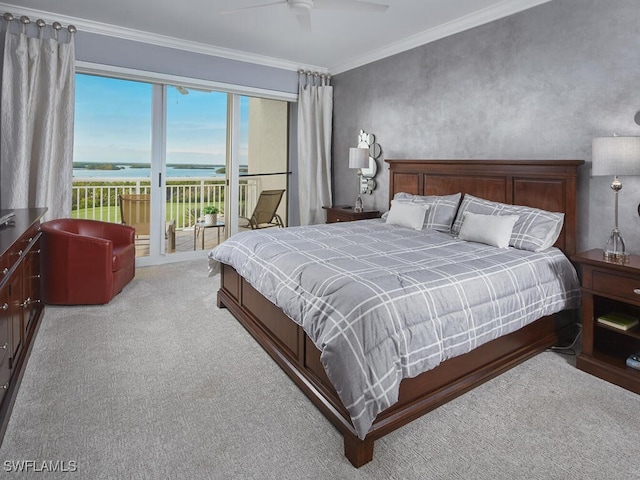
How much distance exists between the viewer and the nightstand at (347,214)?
16.1 ft

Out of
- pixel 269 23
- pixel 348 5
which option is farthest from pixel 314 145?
pixel 348 5

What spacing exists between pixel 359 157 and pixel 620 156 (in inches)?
112

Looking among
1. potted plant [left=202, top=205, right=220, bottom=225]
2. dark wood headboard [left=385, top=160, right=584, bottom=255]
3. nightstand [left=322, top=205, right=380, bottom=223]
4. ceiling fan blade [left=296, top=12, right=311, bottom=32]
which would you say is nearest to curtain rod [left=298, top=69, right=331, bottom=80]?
nightstand [left=322, top=205, right=380, bottom=223]

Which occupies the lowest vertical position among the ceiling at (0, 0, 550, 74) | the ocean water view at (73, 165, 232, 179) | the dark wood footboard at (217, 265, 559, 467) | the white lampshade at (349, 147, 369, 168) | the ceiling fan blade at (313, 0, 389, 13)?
the dark wood footboard at (217, 265, 559, 467)

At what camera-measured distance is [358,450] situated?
5.51ft

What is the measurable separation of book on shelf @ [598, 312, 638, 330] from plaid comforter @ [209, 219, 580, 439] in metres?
0.23

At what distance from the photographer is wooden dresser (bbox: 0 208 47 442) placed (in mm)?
1875

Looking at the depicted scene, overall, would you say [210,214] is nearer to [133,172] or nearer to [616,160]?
[133,172]

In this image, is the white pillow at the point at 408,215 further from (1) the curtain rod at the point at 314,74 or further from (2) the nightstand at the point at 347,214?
(1) the curtain rod at the point at 314,74

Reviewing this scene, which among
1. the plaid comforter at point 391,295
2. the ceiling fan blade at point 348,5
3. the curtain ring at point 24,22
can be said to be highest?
the curtain ring at point 24,22

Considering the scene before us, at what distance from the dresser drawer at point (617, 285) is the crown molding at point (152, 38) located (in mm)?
4579

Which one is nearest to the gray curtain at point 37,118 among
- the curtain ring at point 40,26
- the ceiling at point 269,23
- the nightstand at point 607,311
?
the curtain ring at point 40,26

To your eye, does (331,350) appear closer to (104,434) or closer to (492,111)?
(104,434)

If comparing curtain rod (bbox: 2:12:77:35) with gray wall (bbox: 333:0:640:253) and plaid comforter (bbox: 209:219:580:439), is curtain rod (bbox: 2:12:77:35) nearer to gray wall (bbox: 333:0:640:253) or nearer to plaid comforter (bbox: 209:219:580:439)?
plaid comforter (bbox: 209:219:580:439)
